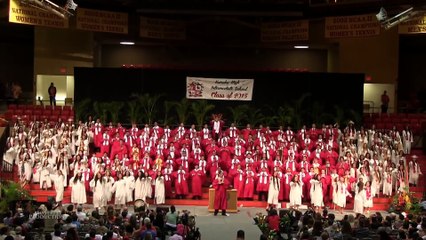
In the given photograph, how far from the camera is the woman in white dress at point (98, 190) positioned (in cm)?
2461

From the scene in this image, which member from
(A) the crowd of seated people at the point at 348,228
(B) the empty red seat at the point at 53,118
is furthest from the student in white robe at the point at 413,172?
(B) the empty red seat at the point at 53,118

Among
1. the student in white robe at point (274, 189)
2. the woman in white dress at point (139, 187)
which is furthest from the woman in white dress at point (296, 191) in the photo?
the woman in white dress at point (139, 187)

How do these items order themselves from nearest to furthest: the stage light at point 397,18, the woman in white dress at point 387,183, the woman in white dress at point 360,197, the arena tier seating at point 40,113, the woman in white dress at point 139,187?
1. the woman in white dress at point 360,197
2. the woman in white dress at point 139,187
3. the woman in white dress at point 387,183
4. the stage light at point 397,18
5. the arena tier seating at point 40,113

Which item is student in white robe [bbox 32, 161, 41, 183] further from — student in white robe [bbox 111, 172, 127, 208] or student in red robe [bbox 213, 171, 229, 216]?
student in red robe [bbox 213, 171, 229, 216]

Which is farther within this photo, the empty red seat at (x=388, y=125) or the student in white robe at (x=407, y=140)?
the empty red seat at (x=388, y=125)

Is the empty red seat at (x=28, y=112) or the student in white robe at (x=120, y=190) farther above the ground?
the empty red seat at (x=28, y=112)

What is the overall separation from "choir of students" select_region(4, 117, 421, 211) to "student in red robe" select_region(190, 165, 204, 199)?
0.11 ft

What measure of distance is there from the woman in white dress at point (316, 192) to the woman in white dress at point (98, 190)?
692 centimetres

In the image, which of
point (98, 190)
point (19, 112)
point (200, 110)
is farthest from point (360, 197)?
point (19, 112)

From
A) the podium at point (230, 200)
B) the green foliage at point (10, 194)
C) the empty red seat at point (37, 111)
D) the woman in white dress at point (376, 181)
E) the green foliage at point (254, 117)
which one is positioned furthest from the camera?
the empty red seat at point (37, 111)

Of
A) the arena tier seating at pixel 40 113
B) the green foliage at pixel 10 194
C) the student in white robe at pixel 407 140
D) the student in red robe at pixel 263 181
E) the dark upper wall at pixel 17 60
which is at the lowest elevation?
the green foliage at pixel 10 194

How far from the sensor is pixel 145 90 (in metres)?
32.5

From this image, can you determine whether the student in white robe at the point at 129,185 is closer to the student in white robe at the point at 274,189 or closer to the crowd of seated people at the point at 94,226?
the student in white robe at the point at 274,189

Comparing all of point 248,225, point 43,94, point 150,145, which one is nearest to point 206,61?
point 43,94
